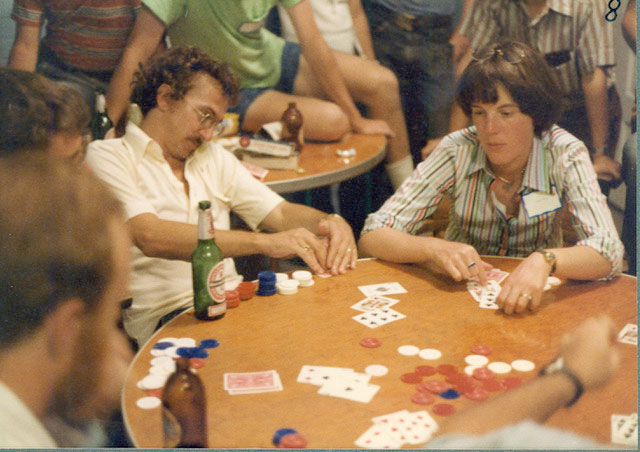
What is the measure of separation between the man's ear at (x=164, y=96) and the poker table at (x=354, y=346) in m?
0.75

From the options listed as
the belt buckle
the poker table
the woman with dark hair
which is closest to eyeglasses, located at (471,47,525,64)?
the woman with dark hair

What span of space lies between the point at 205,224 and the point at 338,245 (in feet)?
1.75

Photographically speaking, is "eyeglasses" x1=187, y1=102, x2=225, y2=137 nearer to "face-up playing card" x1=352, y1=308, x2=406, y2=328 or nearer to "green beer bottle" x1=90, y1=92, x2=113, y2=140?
"green beer bottle" x1=90, y1=92, x2=113, y2=140

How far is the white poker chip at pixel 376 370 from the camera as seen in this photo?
4.93 ft

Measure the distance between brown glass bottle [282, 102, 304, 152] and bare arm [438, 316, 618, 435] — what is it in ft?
5.57

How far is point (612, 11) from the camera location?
1953mm

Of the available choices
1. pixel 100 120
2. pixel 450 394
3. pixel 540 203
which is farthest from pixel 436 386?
pixel 100 120

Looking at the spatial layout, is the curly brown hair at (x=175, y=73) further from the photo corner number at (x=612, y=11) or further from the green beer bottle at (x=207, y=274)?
the photo corner number at (x=612, y=11)

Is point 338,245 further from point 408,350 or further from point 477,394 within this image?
point 477,394

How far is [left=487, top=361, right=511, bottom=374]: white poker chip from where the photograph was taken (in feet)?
4.97

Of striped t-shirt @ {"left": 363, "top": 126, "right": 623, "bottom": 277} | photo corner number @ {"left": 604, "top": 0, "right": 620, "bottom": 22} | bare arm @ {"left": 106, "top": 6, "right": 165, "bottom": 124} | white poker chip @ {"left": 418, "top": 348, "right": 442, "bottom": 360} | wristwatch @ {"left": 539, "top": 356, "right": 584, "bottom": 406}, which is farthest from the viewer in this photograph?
bare arm @ {"left": 106, "top": 6, "right": 165, "bottom": 124}

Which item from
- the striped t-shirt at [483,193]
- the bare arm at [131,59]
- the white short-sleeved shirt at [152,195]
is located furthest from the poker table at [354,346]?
the bare arm at [131,59]

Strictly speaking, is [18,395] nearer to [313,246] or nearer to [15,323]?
[15,323]

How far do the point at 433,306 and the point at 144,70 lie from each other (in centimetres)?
119
